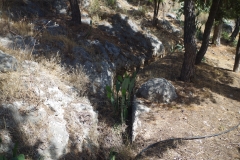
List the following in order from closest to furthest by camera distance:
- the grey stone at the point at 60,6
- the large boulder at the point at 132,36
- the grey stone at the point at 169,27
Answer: the large boulder at the point at 132,36 → the grey stone at the point at 60,6 → the grey stone at the point at 169,27

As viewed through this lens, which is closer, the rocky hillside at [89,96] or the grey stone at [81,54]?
the rocky hillside at [89,96]

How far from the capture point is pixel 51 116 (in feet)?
13.0

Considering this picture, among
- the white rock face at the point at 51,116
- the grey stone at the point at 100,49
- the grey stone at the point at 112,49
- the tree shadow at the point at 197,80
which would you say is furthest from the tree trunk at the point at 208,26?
the white rock face at the point at 51,116

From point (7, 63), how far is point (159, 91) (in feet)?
10.4

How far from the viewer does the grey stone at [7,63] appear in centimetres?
407

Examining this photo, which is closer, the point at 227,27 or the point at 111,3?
the point at 111,3

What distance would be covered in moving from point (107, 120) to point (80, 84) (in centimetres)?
107

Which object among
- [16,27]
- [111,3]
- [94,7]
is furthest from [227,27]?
[16,27]

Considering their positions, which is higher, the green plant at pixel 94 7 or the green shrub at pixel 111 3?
the green shrub at pixel 111 3

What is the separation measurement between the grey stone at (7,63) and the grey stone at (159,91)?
277cm

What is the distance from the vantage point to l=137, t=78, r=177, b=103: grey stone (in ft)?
Answer: 16.3

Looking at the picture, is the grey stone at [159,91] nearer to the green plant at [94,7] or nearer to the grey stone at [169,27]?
the green plant at [94,7]

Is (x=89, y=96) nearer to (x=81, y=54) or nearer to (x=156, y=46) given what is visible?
(x=81, y=54)

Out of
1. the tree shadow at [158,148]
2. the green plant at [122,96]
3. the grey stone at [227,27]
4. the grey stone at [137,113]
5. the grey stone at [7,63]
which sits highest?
the grey stone at [227,27]
